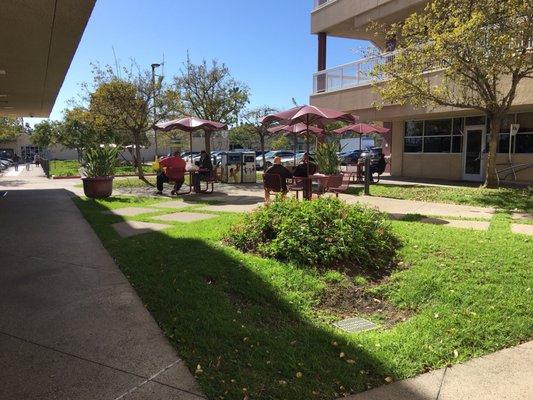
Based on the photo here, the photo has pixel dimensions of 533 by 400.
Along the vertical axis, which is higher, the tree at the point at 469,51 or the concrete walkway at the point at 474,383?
the tree at the point at 469,51

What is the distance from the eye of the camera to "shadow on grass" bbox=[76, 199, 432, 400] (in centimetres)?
316

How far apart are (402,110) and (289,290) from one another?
15.8m

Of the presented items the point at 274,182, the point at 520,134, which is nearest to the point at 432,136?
the point at 520,134

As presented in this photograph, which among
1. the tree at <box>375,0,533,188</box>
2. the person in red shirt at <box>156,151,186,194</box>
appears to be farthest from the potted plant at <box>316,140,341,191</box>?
the person in red shirt at <box>156,151,186,194</box>

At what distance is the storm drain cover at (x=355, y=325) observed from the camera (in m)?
4.14

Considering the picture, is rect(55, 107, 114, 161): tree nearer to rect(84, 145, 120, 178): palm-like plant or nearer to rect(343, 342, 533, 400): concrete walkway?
rect(84, 145, 120, 178): palm-like plant

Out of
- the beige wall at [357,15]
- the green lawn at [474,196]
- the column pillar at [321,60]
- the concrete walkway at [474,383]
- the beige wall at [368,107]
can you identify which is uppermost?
the beige wall at [357,15]

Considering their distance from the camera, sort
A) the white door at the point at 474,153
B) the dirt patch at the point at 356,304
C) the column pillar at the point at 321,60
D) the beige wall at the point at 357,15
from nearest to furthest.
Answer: the dirt patch at the point at 356,304, the white door at the point at 474,153, the beige wall at the point at 357,15, the column pillar at the point at 321,60

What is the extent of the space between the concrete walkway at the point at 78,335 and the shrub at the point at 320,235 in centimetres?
183

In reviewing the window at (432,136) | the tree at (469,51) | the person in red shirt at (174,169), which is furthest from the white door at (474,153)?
the person in red shirt at (174,169)

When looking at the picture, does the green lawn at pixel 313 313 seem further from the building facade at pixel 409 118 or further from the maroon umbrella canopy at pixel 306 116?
the building facade at pixel 409 118

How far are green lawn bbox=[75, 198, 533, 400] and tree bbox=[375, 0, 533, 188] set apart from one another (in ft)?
23.2

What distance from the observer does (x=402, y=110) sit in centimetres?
1902

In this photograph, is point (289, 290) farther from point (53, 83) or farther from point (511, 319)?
point (53, 83)
